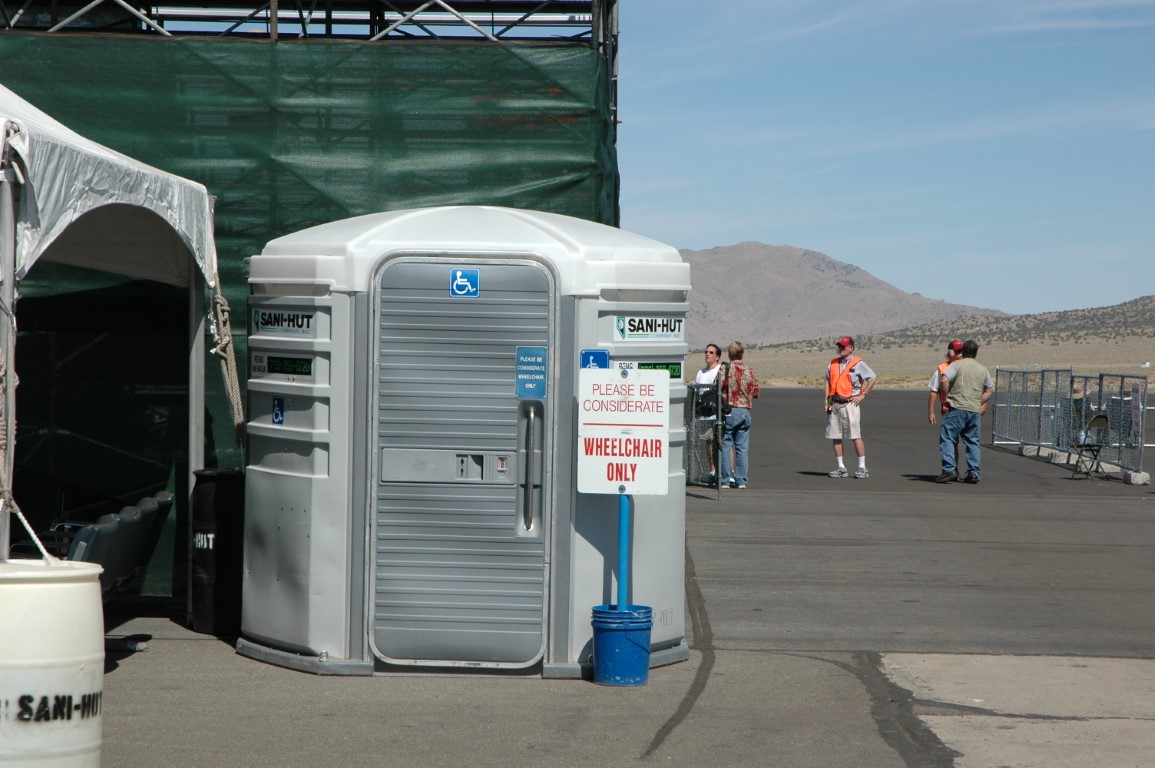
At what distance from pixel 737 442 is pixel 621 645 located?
33.3 ft

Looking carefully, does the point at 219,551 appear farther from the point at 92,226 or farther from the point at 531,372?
the point at 531,372

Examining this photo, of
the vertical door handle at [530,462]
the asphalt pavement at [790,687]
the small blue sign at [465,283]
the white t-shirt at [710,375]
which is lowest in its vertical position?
the asphalt pavement at [790,687]

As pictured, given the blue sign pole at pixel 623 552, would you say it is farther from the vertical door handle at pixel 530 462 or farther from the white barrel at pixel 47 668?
the white barrel at pixel 47 668

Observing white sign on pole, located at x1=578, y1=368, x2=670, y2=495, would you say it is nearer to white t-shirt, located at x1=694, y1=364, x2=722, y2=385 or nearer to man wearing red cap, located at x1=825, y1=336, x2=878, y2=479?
white t-shirt, located at x1=694, y1=364, x2=722, y2=385

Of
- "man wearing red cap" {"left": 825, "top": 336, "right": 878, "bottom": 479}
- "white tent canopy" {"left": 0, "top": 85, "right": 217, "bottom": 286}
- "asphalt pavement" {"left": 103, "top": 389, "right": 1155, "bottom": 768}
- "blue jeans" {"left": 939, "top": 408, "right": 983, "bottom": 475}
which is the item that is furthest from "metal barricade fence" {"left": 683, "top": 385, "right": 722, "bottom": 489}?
"white tent canopy" {"left": 0, "top": 85, "right": 217, "bottom": 286}

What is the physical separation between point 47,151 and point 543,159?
458 cm

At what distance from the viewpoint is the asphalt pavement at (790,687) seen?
626cm

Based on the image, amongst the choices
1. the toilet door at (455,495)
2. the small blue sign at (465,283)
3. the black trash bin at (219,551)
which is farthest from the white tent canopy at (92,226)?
the small blue sign at (465,283)

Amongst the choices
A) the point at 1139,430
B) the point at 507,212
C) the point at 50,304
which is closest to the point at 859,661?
the point at 507,212

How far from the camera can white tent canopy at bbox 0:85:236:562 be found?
5.74 metres

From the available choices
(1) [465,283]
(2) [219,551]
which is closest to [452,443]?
(1) [465,283]

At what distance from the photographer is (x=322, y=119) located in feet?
33.1

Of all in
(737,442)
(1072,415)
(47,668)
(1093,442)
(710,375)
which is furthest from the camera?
(1072,415)

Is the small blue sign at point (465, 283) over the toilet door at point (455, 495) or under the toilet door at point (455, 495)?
over
